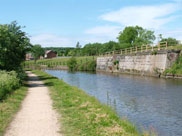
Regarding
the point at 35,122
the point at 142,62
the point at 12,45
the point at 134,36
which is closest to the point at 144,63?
the point at 142,62

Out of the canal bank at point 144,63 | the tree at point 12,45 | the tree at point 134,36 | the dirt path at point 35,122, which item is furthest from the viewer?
the tree at point 134,36

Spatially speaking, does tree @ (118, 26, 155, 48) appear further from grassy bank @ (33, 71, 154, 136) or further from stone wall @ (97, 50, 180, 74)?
grassy bank @ (33, 71, 154, 136)

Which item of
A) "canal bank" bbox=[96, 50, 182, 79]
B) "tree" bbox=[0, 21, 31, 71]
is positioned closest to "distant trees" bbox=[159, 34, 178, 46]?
"canal bank" bbox=[96, 50, 182, 79]

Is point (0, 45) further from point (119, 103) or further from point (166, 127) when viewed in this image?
point (166, 127)

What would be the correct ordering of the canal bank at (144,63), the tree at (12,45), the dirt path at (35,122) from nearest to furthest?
the dirt path at (35,122), the tree at (12,45), the canal bank at (144,63)

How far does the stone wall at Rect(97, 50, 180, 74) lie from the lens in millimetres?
33250

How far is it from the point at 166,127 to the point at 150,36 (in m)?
81.6

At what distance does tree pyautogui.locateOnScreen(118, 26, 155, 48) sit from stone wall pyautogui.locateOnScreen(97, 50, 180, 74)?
30365mm

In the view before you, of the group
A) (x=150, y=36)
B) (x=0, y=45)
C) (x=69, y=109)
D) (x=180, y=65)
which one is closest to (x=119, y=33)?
(x=150, y=36)

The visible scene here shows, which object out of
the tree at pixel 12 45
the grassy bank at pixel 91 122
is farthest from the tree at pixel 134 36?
the grassy bank at pixel 91 122

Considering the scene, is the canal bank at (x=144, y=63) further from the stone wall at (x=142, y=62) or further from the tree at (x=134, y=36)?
the tree at (x=134, y=36)

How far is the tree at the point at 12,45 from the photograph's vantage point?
21.2 meters

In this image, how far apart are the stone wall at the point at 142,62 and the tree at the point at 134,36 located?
99.6ft

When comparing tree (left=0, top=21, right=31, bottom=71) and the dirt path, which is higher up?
tree (left=0, top=21, right=31, bottom=71)
